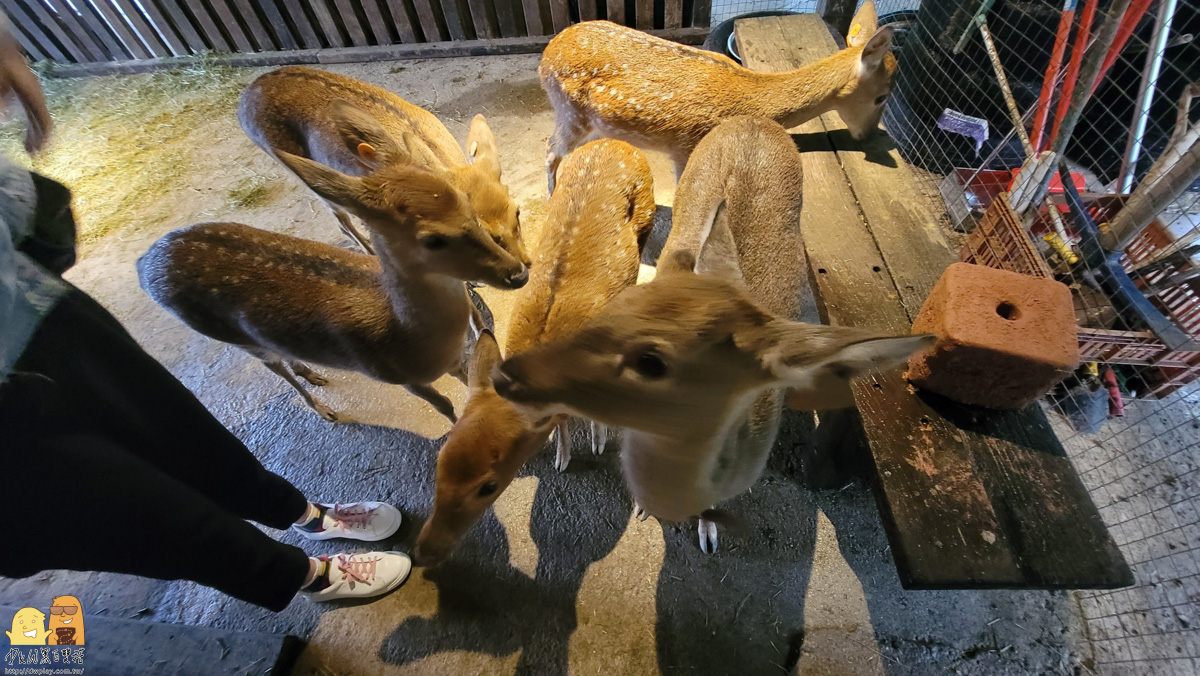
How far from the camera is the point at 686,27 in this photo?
5164mm

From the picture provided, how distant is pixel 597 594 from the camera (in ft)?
7.27

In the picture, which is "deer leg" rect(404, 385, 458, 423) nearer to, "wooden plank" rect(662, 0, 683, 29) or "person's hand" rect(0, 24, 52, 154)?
"person's hand" rect(0, 24, 52, 154)

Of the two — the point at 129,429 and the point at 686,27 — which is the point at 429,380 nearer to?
the point at 129,429

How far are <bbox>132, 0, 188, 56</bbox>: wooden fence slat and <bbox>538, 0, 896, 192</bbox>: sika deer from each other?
5.11 metres

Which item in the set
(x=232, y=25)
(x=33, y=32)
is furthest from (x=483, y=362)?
(x=33, y=32)

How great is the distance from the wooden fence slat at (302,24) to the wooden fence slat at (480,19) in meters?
1.77

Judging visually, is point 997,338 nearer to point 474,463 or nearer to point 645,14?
point 474,463

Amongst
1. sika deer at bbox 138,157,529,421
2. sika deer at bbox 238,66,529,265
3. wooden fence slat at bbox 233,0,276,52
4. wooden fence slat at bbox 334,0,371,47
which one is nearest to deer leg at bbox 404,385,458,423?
sika deer at bbox 138,157,529,421

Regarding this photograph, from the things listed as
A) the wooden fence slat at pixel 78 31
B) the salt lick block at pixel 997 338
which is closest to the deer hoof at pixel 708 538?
the salt lick block at pixel 997 338

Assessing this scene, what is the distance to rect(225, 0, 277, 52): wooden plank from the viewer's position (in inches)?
205

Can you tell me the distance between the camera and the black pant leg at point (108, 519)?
123 centimetres

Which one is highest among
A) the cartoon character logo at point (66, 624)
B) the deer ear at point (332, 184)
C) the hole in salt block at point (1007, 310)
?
the deer ear at point (332, 184)

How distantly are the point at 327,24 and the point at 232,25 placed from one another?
1.09 metres

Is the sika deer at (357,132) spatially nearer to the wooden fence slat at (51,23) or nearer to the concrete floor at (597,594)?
the concrete floor at (597,594)
